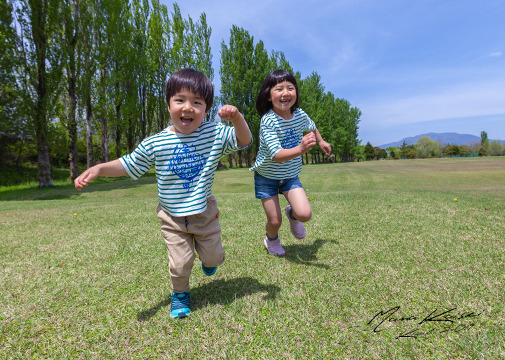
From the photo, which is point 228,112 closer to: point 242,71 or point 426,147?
point 242,71

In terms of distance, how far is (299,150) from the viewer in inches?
103

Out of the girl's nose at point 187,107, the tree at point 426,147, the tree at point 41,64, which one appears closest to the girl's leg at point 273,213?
the girl's nose at point 187,107

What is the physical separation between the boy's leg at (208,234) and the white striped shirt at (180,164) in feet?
0.37

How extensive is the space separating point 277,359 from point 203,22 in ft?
113

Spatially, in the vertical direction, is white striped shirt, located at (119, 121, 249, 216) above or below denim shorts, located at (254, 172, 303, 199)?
above

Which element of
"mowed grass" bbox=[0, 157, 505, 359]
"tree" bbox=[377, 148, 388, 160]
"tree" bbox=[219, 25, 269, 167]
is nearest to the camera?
"mowed grass" bbox=[0, 157, 505, 359]

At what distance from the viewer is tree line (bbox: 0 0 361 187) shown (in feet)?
47.4

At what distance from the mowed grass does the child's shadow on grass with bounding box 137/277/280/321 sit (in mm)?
18

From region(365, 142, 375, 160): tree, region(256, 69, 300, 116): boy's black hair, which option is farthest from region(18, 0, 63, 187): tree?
region(365, 142, 375, 160): tree

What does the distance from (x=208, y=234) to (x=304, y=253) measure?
1620mm

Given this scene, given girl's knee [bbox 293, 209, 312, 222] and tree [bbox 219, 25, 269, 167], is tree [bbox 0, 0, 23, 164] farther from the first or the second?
tree [bbox 219, 25, 269, 167]

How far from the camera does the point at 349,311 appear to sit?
7.13 feet

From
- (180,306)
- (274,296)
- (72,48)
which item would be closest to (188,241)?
(180,306)

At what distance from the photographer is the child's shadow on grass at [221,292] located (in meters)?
2.38
